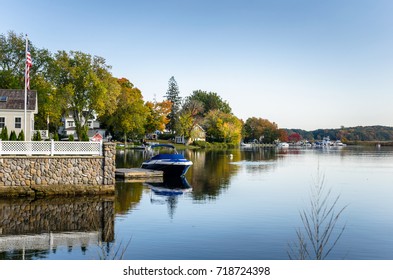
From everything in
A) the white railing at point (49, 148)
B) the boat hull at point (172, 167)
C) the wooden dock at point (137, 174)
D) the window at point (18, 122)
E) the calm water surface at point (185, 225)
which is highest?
the window at point (18, 122)

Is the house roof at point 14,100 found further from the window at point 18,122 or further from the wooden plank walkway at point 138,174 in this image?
the wooden plank walkway at point 138,174

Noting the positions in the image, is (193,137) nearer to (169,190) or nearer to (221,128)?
(221,128)

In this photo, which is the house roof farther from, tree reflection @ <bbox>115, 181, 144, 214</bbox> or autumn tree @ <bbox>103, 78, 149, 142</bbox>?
autumn tree @ <bbox>103, 78, 149, 142</bbox>

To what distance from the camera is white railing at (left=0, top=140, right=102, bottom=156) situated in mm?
21719

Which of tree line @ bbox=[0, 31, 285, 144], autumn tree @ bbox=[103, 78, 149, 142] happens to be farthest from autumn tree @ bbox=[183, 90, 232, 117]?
autumn tree @ bbox=[103, 78, 149, 142]

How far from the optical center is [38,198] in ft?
69.2

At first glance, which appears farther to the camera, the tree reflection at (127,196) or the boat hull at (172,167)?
the boat hull at (172,167)

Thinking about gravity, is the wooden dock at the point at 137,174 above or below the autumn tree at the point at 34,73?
below

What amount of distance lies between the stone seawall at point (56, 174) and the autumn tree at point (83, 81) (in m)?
35.2

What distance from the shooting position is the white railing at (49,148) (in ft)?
71.3

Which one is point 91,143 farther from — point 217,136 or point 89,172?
point 217,136

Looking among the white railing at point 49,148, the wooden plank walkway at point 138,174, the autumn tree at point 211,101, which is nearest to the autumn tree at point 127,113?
the wooden plank walkway at point 138,174

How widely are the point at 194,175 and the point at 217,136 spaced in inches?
3375

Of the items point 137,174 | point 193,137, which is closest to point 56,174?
point 137,174
